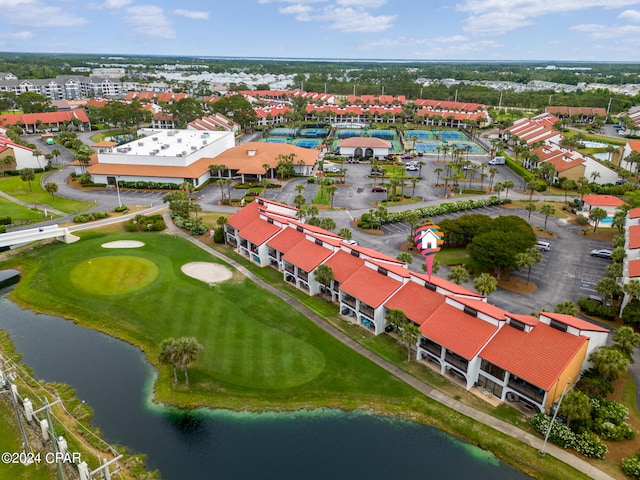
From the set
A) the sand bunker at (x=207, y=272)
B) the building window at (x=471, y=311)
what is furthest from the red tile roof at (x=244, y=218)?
the building window at (x=471, y=311)

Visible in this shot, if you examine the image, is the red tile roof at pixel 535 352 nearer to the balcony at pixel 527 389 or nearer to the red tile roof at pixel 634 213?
the balcony at pixel 527 389

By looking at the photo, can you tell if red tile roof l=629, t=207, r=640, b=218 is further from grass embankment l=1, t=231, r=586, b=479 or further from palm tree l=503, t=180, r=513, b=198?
grass embankment l=1, t=231, r=586, b=479

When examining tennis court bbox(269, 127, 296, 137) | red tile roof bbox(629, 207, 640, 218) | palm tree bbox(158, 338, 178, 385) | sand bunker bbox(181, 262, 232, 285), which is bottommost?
sand bunker bbox(181, 262, 232, 285)

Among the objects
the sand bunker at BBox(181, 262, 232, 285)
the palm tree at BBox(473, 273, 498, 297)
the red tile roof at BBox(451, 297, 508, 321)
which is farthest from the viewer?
the sand bunker at BBox(181, 262, 232, 285)

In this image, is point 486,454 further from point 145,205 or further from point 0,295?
point 145,205

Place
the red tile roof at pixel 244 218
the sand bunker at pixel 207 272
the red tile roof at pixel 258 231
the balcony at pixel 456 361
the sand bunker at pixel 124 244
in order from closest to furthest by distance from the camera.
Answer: the balcony at pixel 456 361 → the sand bunker at pixel 207 272 → the red tile roof at pixel 258 231 → the red tile roof at pixel 244 218 → the sand bunker at pixel 124 244

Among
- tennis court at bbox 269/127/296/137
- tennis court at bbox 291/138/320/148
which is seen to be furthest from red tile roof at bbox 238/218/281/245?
tennis court at bbox 269/127/296/137

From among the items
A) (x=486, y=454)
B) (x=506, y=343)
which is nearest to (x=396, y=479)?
(x=486, y=454)

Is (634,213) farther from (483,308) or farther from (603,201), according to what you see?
(483,308)
